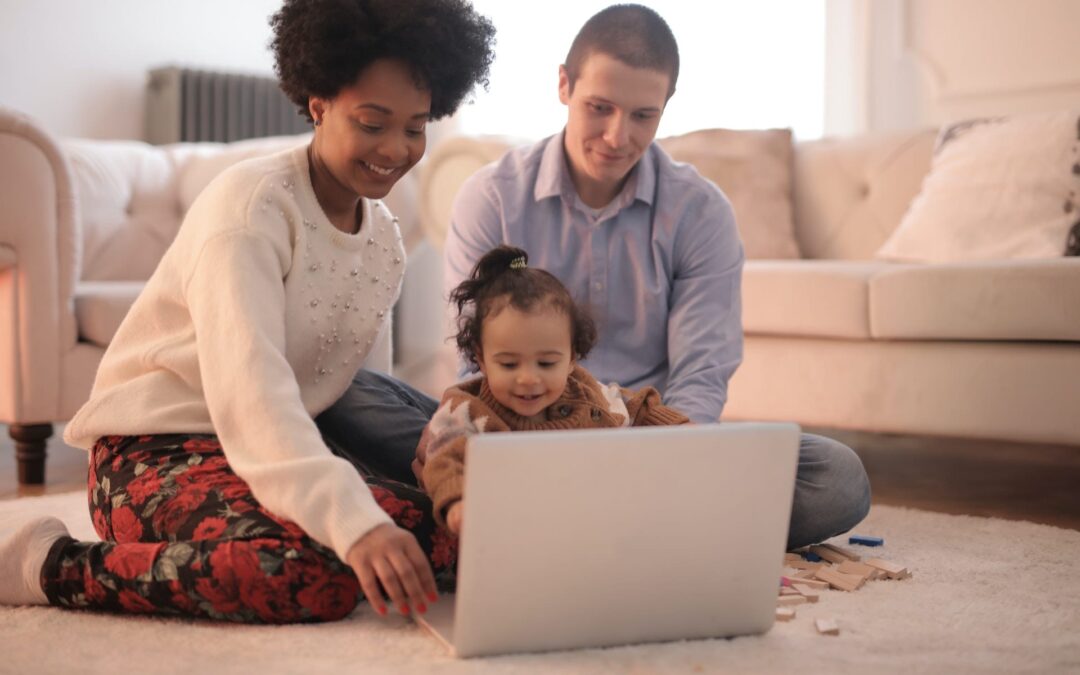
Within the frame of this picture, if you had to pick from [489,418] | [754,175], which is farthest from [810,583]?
[754,175]

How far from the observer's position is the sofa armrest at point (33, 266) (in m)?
2.54

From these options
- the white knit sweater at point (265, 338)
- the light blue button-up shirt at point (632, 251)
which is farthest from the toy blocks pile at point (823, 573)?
the white knit sweater at point (265, 338)

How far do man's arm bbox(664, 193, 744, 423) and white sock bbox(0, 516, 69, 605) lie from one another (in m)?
0.90

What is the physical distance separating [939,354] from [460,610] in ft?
4.99

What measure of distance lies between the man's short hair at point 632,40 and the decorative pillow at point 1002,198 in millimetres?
1125

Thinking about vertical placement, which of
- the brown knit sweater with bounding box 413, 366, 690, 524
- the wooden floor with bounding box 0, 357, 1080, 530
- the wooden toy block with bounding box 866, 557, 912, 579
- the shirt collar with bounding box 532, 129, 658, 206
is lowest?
the wooden floor with bounding box 0, 357, 1080, 530

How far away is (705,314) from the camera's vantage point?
2.02 m

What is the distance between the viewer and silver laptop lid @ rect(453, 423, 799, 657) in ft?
3.86

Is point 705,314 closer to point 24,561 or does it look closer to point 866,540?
point 866,540

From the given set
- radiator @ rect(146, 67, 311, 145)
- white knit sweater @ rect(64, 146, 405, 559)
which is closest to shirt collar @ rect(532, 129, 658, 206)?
white knit sweater @ rect(64, 146, 405, 559)

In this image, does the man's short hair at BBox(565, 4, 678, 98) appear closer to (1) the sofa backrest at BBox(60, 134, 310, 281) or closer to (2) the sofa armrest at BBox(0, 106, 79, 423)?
(2) the sofa armrest at BBox(0, 106, 79, 423)

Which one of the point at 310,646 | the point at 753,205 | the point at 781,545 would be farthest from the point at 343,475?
the point at 753,205

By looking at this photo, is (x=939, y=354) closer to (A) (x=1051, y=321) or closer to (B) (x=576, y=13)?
(A) (x=1051, y=321)

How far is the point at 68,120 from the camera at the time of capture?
16.2 ft
